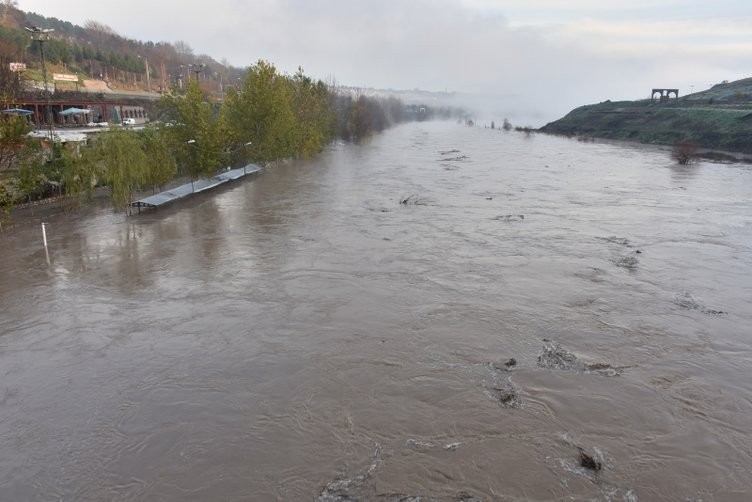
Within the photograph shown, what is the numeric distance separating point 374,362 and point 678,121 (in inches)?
3296

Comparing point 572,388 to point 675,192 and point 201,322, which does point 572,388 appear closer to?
point 201,322

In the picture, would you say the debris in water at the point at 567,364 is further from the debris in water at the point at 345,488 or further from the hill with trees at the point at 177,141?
the hill with trees at the point at 177,141

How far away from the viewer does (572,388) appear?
1159 centimetres

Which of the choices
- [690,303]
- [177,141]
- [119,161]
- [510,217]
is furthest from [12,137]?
[690,303]

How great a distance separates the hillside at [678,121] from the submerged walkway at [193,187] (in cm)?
5586

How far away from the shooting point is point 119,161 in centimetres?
2645

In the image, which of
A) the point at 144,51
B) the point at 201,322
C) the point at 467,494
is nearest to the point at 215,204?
the point at 201,322

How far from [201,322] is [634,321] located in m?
11.9

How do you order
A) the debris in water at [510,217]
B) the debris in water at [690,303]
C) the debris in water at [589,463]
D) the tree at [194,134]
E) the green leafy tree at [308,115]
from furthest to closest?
the green leafy tree at [308,115], the tree at [194,134], the debris in water at [510,217], the debris in water at [690,303], the debris in water at [589,463]

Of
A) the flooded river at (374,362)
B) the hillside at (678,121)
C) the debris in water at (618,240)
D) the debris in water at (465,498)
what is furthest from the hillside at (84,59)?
the hillside at (678,121)

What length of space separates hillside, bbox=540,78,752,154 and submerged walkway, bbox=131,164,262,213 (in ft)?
183

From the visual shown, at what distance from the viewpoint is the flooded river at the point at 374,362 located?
29.8 ft

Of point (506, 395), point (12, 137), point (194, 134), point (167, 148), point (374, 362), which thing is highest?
point (194, 134)

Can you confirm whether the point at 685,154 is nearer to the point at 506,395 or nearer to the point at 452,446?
the point at 506,395
